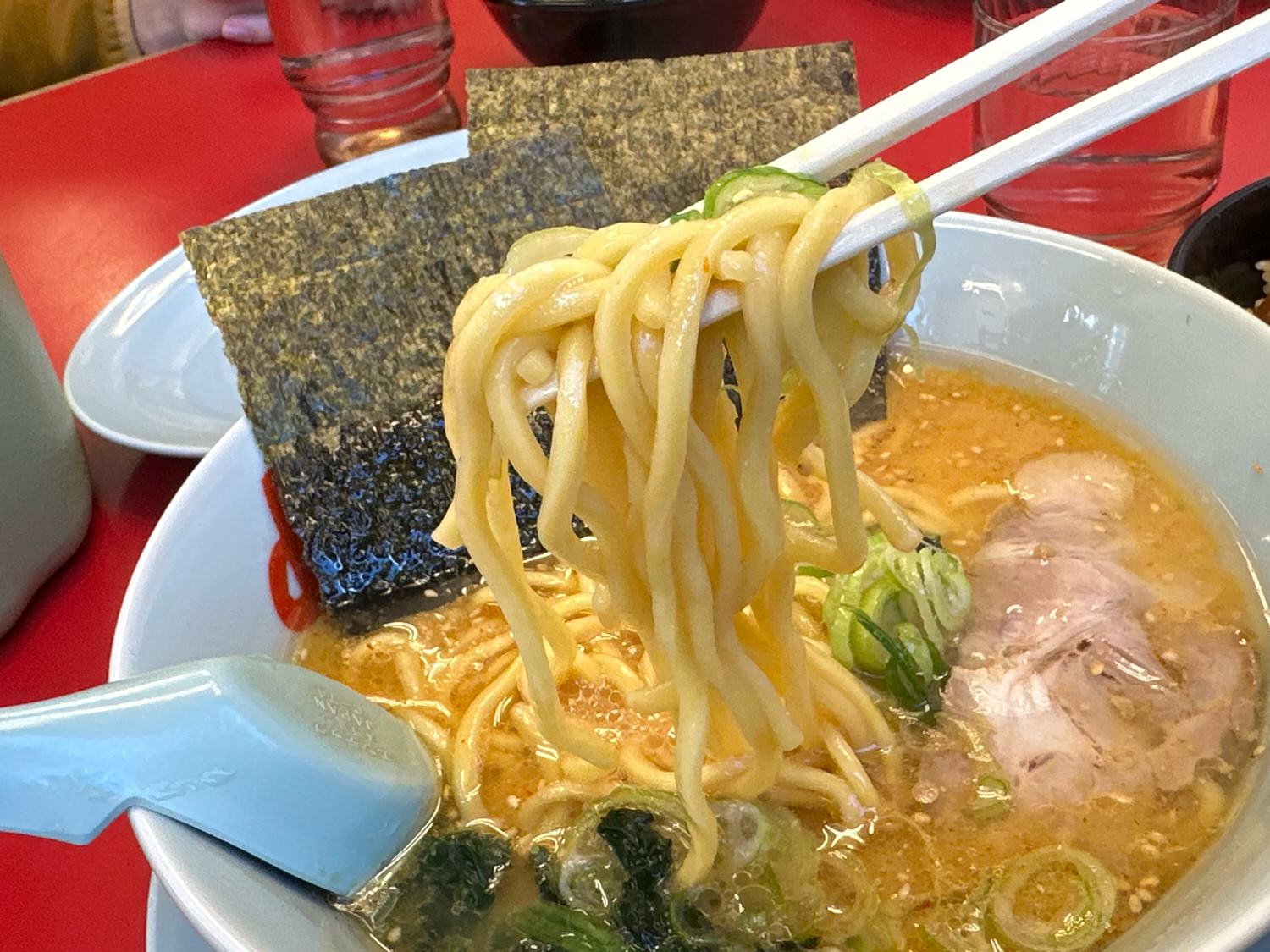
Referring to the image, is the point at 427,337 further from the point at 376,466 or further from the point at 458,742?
the point at 458,742

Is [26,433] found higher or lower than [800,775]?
higher

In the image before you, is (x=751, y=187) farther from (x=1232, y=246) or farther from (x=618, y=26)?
(x=618, y=26)

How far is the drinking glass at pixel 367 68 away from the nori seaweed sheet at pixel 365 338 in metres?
0.84

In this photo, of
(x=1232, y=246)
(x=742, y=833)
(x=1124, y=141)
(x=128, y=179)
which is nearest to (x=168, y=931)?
(x=742, y=833)

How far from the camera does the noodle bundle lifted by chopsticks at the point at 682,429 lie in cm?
74

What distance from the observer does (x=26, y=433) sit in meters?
1.21

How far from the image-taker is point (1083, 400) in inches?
52.5

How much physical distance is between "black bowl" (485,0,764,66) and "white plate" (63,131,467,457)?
0.40 metres

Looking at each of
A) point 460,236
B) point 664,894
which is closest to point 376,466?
point 460,236

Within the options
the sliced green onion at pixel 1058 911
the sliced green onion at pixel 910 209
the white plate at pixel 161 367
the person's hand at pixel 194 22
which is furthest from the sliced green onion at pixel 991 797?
the person's hand at pixel 194 22

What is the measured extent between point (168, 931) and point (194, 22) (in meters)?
2.36

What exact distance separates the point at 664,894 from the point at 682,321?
0.52m

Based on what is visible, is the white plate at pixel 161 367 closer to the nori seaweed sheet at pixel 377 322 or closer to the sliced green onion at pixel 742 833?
the nori seaweed sheet at pixel 377 322

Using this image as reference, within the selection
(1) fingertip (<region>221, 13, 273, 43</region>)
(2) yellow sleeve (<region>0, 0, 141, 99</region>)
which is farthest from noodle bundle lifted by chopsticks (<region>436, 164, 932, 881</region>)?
(2) yellow sleeve (<region>0, 0, 141, 99</region>)
